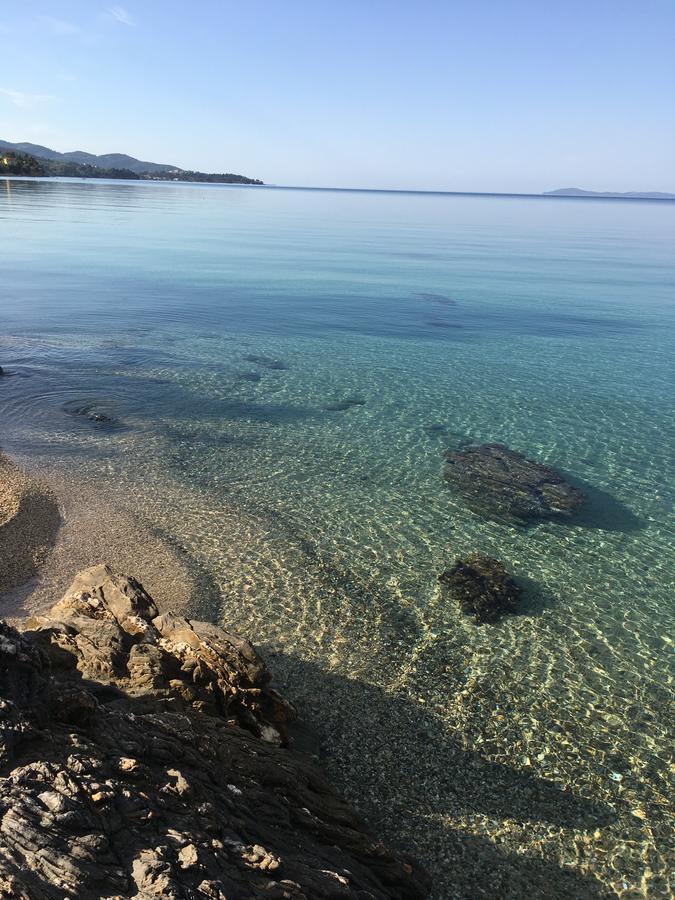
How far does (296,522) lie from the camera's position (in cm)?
1495

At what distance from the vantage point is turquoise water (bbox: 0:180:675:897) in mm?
8391

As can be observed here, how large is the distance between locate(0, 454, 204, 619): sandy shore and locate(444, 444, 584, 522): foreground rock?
830cm

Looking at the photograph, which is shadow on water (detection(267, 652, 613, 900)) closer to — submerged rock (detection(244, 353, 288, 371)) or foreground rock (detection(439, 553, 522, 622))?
foreground rock (detection(439, 553, 522, 622))

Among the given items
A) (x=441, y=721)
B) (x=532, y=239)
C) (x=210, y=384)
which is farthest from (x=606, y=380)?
(x=532, y=239)

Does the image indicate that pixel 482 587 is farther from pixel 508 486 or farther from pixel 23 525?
pixel 23 525

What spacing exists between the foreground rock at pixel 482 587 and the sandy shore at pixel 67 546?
5.40 meters

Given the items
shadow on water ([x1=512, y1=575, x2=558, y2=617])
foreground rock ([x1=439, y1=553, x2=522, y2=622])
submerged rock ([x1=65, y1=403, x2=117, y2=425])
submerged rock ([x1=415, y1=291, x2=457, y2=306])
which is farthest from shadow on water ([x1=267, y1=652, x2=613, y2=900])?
submerged rock ([x1=415, y1=291, x2=457, y2=306])

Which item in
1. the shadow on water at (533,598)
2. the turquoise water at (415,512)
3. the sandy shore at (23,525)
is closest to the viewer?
the turquoise water at (415,512)

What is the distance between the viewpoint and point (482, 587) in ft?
41.8

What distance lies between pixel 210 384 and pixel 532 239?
78.0 metres

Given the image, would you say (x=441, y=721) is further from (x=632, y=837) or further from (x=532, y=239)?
(x=532, y=239)

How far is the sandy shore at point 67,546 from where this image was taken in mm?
11634

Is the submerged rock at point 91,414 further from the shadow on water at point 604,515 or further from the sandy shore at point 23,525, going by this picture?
the shadow on water at point 604,515

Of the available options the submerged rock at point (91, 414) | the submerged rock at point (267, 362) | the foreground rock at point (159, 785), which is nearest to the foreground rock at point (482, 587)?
the foreground rock at point (159, 785)
